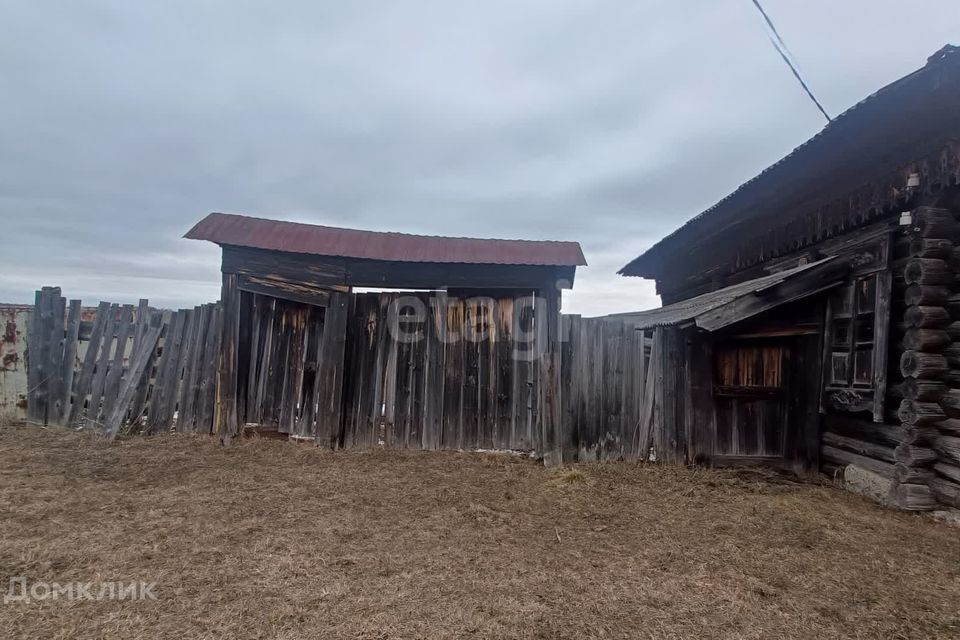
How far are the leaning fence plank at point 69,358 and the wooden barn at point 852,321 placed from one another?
802 centimetres

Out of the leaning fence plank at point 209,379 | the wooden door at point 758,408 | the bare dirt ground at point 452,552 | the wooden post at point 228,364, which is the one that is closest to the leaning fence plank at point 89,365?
the bare dirt ground at point 452,552

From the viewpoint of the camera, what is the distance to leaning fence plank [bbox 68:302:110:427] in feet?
23.3

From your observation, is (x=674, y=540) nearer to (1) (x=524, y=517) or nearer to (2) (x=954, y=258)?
(1) (x=524, y=517)

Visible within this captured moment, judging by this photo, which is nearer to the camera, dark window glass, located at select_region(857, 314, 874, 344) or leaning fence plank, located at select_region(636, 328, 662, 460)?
dark window glass, located at select_region(857, 314, 874, 344)

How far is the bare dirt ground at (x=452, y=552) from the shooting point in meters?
2.74

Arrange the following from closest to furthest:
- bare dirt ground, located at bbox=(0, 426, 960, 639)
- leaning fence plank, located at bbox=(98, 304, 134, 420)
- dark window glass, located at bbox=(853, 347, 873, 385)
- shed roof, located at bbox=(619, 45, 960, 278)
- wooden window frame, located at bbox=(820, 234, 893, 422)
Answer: bare dirt ground, located at bbox=(0, 426, 960, 639)
shed roof, located at bbox=(619, 45, 960, 278)
wooden window frame, located at bbox=(820, 234, 893, 422)
dark window glass, located at bbox=(853, 347, 873, 385)
leaning fence plank, located at bbox=(98, 304, 134, 420)

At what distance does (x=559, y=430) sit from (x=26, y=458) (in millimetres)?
6170

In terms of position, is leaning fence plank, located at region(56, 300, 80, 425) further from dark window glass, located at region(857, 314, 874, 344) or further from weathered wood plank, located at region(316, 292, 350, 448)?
dark window glass, located at region(857, 314, 874, 344)

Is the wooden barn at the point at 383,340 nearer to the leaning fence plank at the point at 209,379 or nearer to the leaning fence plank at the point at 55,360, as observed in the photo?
the leaning fence plank at the point at 209,379

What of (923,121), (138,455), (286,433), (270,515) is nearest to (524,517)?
(270,515)

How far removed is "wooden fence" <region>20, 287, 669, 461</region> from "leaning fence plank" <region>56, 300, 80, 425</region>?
1.52 ft

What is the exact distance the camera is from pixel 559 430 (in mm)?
6332

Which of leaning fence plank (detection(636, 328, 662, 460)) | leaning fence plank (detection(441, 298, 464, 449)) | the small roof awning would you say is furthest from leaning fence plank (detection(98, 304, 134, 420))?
the small roof awning

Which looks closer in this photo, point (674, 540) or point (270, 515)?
point (674, 540)
